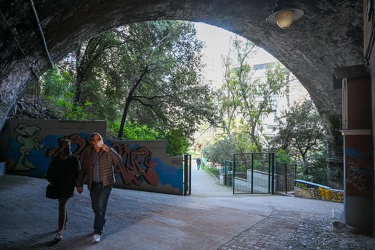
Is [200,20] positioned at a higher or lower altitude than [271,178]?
higher

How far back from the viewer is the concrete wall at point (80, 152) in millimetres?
11312

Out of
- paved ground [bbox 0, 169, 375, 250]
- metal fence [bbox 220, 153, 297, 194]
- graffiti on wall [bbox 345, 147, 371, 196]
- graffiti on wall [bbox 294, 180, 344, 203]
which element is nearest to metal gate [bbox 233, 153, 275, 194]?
metal fence [bbox 220, 153, 297, 194]

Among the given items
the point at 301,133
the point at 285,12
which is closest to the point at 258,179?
the point at 301,133

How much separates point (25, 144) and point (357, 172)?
11.6 metres

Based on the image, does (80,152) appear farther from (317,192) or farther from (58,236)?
(317,192)

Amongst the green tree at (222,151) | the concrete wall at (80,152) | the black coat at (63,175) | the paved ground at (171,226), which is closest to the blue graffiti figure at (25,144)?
the concrete wall at (80,152)

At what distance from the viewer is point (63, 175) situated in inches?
187

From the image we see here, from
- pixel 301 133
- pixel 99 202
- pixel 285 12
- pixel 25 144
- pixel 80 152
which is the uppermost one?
pixel 285 12

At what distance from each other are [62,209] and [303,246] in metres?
4.22

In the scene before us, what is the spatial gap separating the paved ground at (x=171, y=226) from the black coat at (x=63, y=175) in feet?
2.73

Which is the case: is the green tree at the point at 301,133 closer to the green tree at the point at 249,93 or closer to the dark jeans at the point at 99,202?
the green tree at the point at 249,93

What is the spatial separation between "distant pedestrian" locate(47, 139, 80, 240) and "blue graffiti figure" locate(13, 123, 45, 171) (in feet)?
25.3

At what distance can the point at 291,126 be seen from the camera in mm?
18828

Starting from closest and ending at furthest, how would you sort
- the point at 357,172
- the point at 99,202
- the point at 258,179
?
1. the point at 99,202
2. the point at 357,172
3. the point at 258,179
